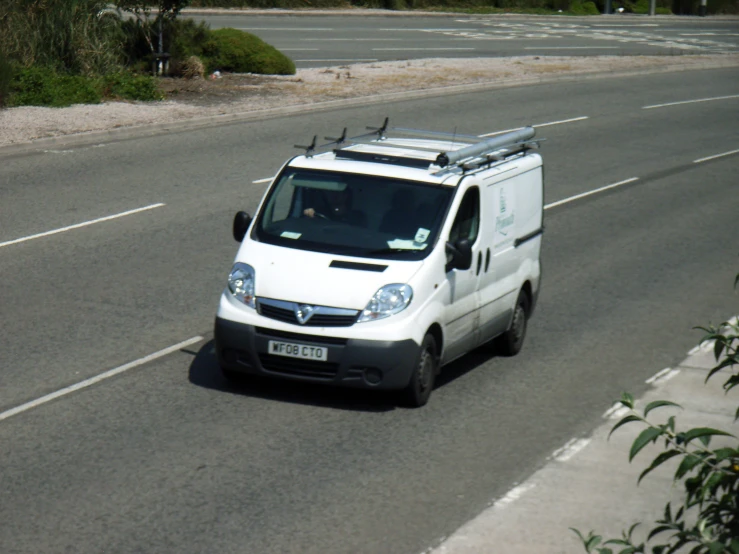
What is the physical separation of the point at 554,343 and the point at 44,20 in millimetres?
18854

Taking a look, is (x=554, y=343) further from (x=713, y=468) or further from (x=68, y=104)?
(x=68, y=104)

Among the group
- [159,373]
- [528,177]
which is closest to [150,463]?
[159,373]

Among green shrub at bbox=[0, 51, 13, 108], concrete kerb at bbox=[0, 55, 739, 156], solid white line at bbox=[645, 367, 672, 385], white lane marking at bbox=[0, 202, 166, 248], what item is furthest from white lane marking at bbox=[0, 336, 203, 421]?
green shrub at bbox=[0, 51, 13, 108]

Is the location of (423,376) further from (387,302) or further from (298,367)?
(298,367)

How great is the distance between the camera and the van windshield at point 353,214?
31.4 feet

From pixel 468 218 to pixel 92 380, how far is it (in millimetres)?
3445

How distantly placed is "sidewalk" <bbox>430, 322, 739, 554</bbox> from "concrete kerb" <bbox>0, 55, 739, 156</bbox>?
46.5ft

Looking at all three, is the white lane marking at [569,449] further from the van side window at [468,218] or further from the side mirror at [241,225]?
the side mirror at [241,225]

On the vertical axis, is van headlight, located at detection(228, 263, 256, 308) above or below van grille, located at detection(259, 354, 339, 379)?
above

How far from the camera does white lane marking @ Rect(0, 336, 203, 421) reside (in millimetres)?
8883

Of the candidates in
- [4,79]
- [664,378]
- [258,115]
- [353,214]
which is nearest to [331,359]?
[353,214]

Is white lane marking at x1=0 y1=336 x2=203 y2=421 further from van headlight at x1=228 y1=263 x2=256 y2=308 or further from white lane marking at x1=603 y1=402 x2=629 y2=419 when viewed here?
white lane marking at x1=603 y1=402 x2=629 y2=419

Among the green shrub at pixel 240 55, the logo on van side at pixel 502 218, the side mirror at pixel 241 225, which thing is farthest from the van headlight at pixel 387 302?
the green shrub at pixel 240 55

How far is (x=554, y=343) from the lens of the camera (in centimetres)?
1173
